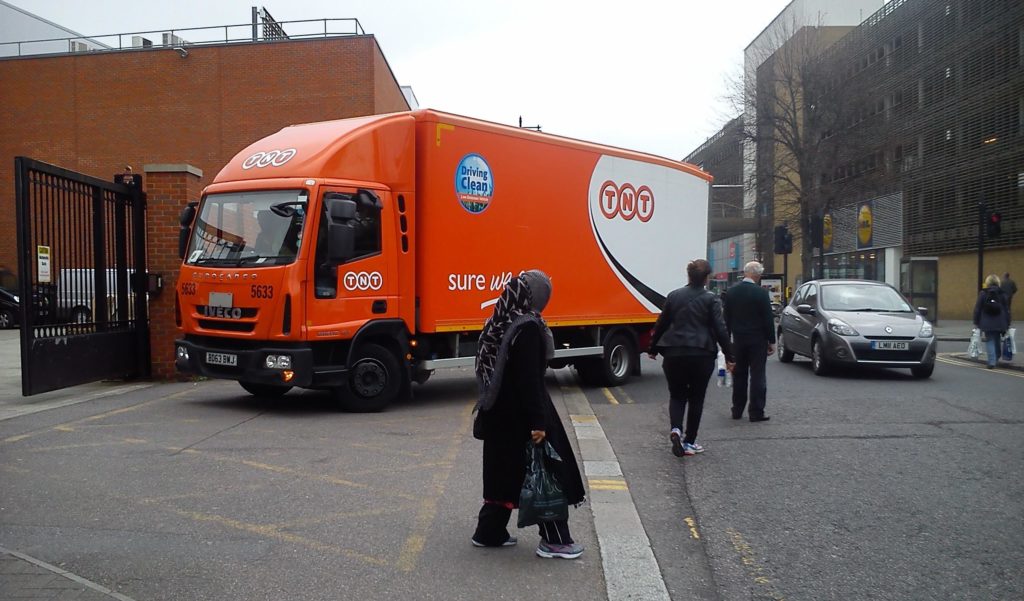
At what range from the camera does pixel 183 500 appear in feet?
18.0

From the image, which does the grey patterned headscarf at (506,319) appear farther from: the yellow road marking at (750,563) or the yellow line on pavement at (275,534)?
the yellow road marking at (750,563)

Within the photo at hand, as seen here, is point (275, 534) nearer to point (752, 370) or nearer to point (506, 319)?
point (506, 319)

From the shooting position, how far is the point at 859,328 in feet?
41.2

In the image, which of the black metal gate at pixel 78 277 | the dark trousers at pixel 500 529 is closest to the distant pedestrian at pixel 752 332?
the dark trousers at pixel 500 529

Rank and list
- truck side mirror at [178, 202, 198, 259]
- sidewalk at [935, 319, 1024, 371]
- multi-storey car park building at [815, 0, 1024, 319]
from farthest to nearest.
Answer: multi-storey car park building at [815, 0, 1024, 319], sidewalk at [935, 319, 1024, 371], truck side mirror at [178, 202, 198, 259]

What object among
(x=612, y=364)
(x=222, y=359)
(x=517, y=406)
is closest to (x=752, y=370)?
(x=612, y=364)

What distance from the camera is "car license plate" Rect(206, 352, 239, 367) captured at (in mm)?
8897

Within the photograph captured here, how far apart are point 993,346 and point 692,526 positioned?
39.7ft

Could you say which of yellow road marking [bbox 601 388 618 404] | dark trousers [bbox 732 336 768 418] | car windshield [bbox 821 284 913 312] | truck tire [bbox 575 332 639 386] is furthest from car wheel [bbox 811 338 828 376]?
dark trousers [bbox 732 336 768 418]

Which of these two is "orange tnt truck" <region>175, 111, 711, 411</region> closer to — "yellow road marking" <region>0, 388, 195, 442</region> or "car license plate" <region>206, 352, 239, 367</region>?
"car license plate" <region>206, 352, 239, 367</region>

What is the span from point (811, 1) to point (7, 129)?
42.2 m

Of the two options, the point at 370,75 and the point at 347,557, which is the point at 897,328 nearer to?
the point at 347,557

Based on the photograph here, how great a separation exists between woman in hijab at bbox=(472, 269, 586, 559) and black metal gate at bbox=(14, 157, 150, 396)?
7.37 meters

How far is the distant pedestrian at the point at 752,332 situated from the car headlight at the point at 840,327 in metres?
4.49
